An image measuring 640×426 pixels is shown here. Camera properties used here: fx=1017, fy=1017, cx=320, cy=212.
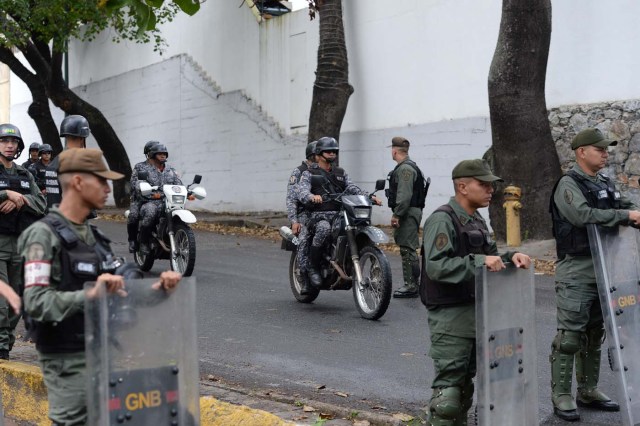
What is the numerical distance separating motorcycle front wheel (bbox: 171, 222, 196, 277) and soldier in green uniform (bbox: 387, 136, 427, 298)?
105 inches

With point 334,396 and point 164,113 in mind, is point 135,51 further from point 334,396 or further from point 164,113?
point 334,396

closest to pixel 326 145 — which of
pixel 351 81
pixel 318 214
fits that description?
pixel 318 214

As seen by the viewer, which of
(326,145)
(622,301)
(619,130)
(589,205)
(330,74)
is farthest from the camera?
(330,74)

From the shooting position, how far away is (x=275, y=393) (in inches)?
290

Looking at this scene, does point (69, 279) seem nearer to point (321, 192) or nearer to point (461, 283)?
point (461, 283)

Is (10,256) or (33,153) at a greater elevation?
(33,153)

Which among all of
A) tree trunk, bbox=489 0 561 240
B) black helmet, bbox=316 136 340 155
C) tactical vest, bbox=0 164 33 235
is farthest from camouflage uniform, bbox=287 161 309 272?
tree trunk, bbox=489 0 561 240

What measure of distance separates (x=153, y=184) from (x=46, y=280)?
9.07 metres

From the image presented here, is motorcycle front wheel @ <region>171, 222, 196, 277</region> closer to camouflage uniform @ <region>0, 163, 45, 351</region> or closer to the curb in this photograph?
camouflage uniform @ <region>0, 163, 45, 351</region>

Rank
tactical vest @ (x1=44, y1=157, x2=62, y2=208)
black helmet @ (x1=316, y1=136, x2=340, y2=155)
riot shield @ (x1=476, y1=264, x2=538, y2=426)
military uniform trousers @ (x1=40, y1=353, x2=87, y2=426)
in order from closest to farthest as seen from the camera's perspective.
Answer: military uniform trousers @ (x1=40, y1=353, x2=87, y2=426) → riot shield @ (x1=476, y1=264, x2=538, y2=426) → tactical vest @ (x1=44, y1=157, x2=62, y2=208) → black helmet @ (x1=316, y1=136, x2=340, y2=155)

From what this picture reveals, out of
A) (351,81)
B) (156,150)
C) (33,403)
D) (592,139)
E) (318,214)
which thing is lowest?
(33,403)

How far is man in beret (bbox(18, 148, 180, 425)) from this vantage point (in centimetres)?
445

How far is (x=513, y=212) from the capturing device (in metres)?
15.3

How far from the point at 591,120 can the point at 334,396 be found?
9865 mm
